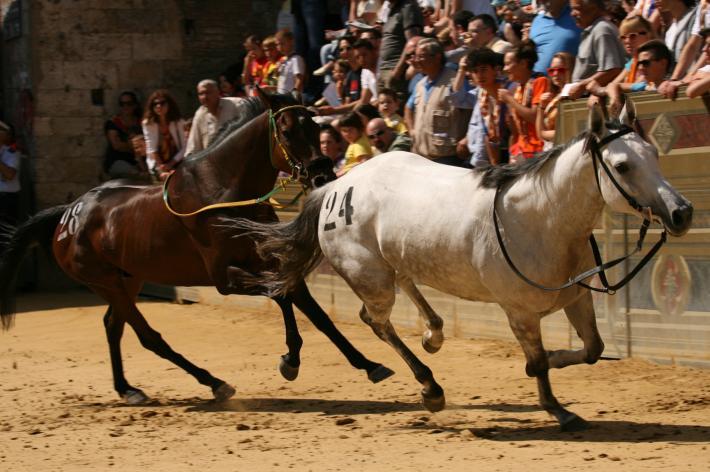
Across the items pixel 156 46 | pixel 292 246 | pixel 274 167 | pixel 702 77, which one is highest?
pixel 156 46

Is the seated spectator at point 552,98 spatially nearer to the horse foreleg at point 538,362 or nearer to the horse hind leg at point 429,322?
the horse hind leg at point 429,322

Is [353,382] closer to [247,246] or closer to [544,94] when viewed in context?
[247,246]

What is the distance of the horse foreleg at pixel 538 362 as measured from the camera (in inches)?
264

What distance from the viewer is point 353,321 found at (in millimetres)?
11859

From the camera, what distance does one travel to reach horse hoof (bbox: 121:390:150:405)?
871 cm

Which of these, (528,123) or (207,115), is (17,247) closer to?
(207,115)

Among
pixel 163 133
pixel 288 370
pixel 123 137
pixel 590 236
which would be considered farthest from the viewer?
pixel 123 137

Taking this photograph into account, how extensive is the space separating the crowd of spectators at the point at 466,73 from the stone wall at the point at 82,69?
219cm

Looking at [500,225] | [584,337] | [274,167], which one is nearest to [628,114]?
[500,225]

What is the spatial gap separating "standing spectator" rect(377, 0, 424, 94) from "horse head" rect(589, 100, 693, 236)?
19.3 ft

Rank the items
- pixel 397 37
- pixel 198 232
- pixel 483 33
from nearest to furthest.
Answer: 1. pixel 198 232
2. pixel 483 33
3. pixel 397 37

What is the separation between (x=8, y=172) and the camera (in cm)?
1584

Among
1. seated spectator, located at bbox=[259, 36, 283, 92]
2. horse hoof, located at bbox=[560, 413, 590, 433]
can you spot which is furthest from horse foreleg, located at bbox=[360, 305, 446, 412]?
seated spectator, located at bbox=[259, 36, 283, 92]

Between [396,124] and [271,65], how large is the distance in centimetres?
389
